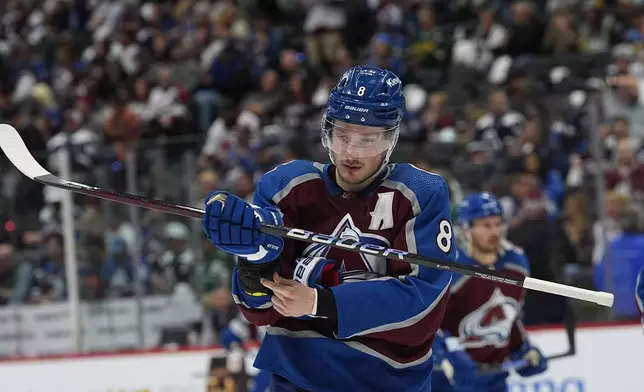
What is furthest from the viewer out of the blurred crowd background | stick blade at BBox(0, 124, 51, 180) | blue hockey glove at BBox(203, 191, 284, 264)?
the blurred crowd background

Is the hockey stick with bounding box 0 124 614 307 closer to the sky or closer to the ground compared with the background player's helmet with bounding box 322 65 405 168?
closer to the ground

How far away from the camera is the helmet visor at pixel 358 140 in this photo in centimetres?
262

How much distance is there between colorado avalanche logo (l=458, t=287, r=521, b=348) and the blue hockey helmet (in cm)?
31

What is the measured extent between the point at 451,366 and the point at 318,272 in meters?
1.67

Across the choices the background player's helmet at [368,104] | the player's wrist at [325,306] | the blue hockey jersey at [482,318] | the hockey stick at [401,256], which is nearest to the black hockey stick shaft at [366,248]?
the hockey stick at [401,256]

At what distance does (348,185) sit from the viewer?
2676mm

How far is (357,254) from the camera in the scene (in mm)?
2645

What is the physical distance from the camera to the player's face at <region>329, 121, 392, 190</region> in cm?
262

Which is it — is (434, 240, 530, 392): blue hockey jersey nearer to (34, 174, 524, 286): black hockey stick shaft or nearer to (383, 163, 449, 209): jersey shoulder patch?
(383, 163, 449, 209): jersey shoulder patch

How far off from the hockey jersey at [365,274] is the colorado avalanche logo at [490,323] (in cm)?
185

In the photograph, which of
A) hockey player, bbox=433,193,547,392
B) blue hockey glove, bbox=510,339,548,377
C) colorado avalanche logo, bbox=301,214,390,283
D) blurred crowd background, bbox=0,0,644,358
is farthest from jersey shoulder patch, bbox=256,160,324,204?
blurred crowd background, bbox=0,0,644,358

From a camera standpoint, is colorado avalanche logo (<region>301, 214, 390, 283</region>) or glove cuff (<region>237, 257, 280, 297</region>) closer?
glove cuff (<region>237, 257, 280, 297</region>)

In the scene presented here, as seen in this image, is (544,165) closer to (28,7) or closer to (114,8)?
(114,8)

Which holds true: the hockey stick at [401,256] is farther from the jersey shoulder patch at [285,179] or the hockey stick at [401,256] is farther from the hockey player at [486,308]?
the hockey player at [486,308]
